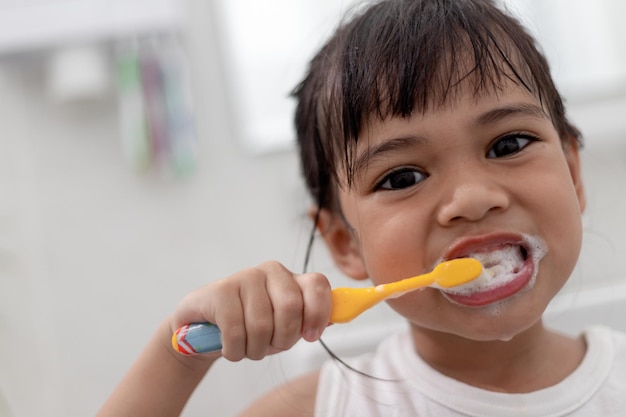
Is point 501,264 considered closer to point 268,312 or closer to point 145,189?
point 268,312

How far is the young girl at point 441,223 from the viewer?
0.63 metres

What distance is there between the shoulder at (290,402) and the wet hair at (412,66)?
24 centimetres

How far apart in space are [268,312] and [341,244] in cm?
25

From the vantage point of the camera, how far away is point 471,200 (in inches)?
24.6

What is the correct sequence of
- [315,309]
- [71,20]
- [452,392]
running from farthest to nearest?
[71,20] → [452,392] → [315,309]

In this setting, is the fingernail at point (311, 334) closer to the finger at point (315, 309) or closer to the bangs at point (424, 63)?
the finger at point (315, 309)

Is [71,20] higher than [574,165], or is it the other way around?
[71,20]

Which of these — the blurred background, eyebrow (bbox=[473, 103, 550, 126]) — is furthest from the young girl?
the blurred background

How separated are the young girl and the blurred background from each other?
0.68 meters

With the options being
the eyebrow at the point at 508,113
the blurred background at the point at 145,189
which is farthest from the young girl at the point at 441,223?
the blurred background at the point at 145,189

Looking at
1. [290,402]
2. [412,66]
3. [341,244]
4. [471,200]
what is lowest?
[290,402]

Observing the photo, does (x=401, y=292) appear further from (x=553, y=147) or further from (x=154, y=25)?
(x=154, y=25)

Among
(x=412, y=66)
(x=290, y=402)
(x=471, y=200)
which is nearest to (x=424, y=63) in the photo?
(x=412, y=66)

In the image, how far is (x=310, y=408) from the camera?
812 millimetres
